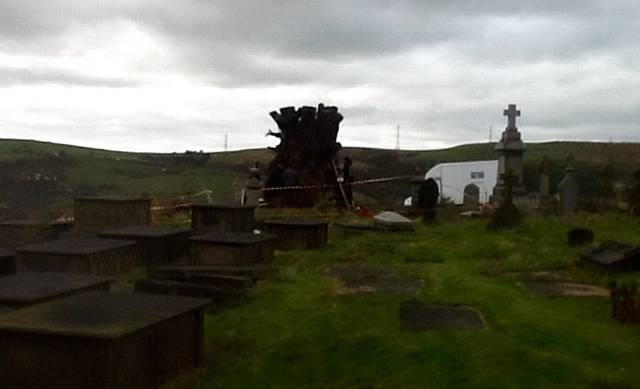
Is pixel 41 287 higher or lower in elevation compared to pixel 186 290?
higher

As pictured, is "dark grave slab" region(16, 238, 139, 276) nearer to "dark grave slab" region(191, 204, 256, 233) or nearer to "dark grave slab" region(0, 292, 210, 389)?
"dark grave slab" region(191, 204, 256, 233)

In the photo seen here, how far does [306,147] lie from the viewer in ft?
80.8

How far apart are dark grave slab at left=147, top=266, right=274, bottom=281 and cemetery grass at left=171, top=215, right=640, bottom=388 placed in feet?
0.92

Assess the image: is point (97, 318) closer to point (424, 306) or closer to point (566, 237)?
point (424, 306)

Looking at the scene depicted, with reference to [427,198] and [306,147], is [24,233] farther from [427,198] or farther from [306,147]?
[306,147]

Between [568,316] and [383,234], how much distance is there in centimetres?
860

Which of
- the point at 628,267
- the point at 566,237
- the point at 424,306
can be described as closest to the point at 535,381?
the point at 424,306

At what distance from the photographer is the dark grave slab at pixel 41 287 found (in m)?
7.51

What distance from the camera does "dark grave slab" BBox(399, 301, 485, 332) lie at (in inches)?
319

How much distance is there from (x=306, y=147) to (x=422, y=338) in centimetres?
1743

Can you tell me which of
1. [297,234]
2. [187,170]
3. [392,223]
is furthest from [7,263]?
[187,170]

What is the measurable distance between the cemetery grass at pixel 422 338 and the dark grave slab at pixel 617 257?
7.6 inches

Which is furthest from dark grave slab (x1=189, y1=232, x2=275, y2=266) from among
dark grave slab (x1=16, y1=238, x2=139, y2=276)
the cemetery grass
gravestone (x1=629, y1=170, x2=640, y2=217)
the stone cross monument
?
the stone cross monument

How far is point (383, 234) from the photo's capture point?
16984 mm
